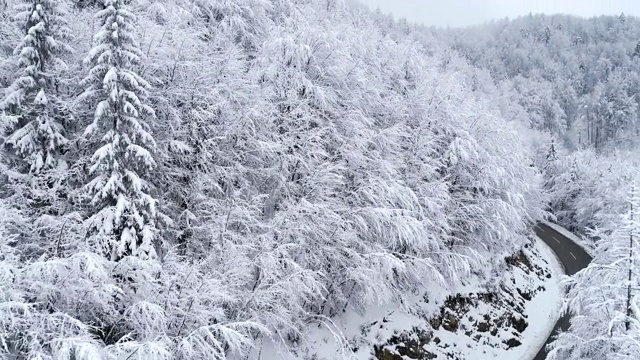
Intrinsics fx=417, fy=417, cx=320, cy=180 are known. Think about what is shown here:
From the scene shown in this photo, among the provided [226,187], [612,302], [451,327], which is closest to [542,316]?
[451,327]

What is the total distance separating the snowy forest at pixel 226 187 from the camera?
9.52 metres

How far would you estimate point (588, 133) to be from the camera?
115125 mm

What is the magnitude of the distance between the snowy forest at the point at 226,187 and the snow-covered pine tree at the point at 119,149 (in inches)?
2.1

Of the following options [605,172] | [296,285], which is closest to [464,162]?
[296,285]

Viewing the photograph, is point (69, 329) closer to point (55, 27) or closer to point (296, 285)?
point (296, 285)

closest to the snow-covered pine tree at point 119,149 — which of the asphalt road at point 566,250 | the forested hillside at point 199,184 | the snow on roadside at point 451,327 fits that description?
the forested hillside at point 199,184

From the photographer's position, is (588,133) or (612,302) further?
(588,133)

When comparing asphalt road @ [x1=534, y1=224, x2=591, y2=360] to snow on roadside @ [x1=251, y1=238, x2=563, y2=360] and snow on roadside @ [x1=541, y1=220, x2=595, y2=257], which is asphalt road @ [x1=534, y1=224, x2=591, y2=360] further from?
snow on roadside @ [x1=251, y1=238, x2=563, y2=360]

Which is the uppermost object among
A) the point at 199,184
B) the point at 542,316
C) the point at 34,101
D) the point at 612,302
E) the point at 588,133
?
the point at 588,133

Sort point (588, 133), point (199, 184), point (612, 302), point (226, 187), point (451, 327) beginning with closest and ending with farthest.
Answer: point (612, 302), point (199, 184), point (226, 187), point (451, 327), point (588, 133)

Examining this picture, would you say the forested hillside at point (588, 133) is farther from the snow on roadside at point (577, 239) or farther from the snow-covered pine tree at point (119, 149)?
the snow-covered pine tree at point (119, 149)

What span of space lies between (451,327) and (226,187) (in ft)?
40.8

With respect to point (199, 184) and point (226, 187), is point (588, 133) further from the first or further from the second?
point (199, 184)

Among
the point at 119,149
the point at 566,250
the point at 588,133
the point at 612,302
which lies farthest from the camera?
the point at 588,133
